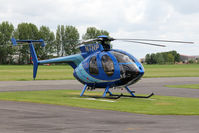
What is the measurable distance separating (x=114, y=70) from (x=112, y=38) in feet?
5.87

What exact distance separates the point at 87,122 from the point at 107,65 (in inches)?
330

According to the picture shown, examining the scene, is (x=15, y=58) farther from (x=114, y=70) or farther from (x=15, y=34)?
(x=114, y=70)

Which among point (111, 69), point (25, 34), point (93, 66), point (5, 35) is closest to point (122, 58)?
point (111, 69)

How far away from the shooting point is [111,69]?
19.5 m

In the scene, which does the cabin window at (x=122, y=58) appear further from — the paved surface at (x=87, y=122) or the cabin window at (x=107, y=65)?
the paved surface at (x=87, y=122)

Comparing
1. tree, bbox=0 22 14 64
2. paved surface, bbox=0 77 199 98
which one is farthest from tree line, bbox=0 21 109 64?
paved surface, bbox=0 77 199 98

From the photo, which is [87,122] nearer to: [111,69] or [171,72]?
[111,69]

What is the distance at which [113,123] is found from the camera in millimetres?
11375

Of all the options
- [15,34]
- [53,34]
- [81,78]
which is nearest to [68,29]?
[53,34]

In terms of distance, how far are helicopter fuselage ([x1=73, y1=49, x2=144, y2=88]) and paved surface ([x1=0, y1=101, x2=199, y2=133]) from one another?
194 inches

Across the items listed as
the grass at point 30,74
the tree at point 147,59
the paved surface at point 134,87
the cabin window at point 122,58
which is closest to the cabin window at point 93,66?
the cabin window at point 122,58

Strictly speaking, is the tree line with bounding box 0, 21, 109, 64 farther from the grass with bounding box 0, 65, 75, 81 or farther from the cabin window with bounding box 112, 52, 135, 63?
the cabin window with bounding box 112, 52, 135, 63

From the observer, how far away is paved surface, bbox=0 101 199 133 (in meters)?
10.1

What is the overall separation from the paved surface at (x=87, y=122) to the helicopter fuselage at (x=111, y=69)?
194 inches
